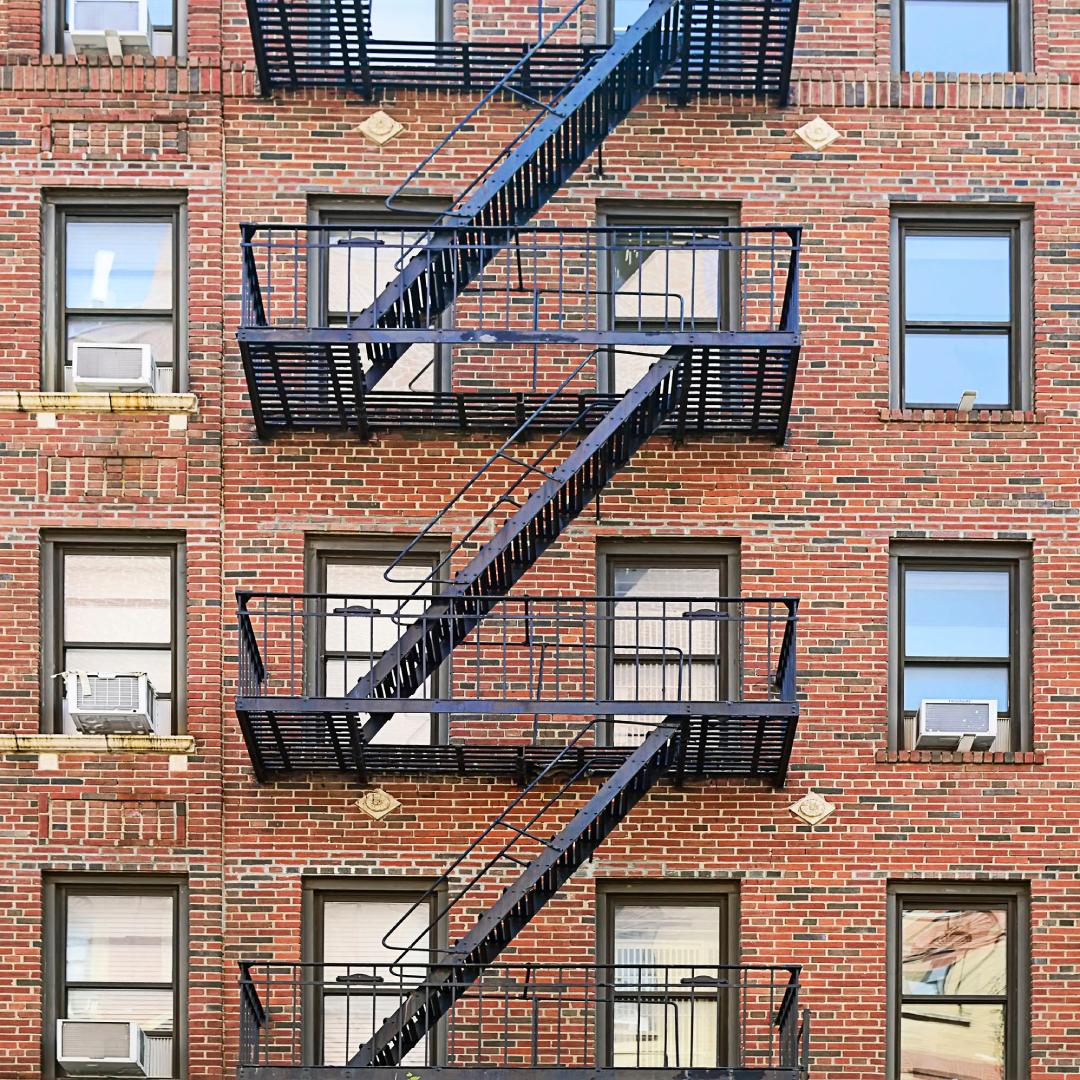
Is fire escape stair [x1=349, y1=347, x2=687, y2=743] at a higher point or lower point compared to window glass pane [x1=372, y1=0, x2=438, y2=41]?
lower

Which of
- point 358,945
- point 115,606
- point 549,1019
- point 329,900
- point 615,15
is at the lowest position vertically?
point 549,1019

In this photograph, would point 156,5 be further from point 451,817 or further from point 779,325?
point 451,817

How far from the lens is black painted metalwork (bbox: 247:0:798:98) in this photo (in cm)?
1708

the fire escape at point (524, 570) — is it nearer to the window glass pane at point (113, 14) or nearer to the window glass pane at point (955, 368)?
the window glass pane at point (113, 14)

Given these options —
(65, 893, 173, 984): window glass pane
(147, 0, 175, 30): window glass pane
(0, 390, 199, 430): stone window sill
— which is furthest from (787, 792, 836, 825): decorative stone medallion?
(147, 0, 175, 30): window glass pane

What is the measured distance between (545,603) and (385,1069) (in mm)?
3966

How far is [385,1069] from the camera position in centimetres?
1562

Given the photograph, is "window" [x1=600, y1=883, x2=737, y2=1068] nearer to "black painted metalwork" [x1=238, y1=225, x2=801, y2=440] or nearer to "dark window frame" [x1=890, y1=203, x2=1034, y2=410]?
"black painted metalwork" [x1=238, y1=225, x2=801, y2=440]

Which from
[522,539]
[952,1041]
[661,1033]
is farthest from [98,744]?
[952,1041]

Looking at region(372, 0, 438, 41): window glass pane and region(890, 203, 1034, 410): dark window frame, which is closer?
region(890, 203, 1034, 410): dark window frame

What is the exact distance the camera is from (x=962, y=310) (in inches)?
706

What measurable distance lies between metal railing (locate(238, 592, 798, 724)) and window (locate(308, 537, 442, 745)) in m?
0.02

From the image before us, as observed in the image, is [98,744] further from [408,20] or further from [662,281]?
[408,20]

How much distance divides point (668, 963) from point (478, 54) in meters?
7.60
